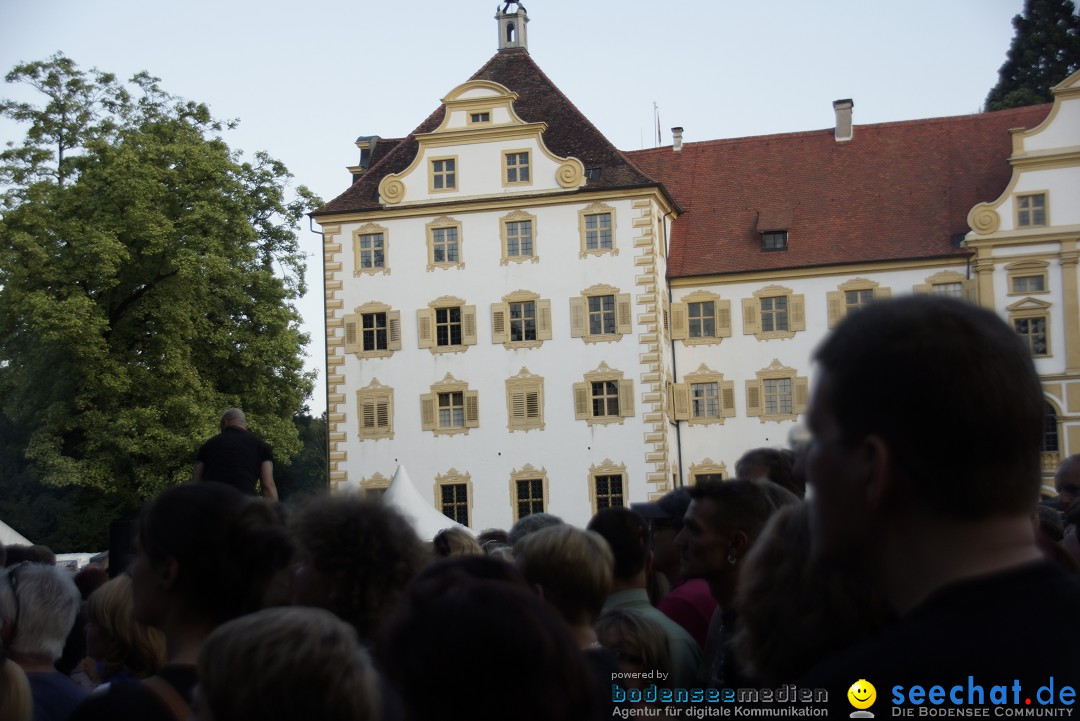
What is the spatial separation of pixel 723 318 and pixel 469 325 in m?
7.71

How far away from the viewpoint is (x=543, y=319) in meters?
39.0

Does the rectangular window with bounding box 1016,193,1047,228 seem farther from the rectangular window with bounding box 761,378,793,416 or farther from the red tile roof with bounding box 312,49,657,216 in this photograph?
the red tile roof with bounding box 312,49,657,216

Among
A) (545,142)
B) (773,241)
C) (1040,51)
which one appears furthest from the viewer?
(1040,51)

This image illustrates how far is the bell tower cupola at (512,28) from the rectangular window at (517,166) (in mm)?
6554

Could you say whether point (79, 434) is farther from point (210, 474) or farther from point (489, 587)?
point (489, 587)

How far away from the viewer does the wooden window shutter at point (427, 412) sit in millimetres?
39250

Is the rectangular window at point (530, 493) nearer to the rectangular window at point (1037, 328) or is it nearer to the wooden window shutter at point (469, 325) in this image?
the wooden window shutter at point (469, 325)

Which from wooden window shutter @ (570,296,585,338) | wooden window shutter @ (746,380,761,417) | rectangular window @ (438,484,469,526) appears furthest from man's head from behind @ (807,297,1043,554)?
wooden window shutter @ (746,380,761,417)

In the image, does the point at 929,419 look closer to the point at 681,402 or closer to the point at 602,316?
the point at 602,316

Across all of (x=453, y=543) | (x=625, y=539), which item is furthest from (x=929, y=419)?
(x=453, y=543)

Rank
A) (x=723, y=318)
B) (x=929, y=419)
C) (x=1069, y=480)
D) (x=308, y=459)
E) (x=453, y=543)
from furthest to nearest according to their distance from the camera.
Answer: (x=308, y=459)
(x=723, y=318)
(x=1069, y=480)
(x=453, y=543)
(x=929, y=419)

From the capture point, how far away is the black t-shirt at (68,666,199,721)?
131 inches

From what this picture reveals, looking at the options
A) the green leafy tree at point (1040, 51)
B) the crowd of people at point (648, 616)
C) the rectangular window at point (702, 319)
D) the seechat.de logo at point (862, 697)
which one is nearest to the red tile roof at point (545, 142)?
the rectangular window at point (702, 319)

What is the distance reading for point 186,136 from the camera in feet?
121
